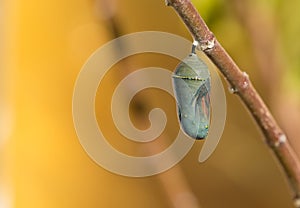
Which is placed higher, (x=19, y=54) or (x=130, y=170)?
(x=19, y=54)

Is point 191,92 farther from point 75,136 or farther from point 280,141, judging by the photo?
point 75,136

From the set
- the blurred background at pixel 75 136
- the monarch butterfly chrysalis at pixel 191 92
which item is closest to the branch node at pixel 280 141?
the monarch butterfly chrysalis at pixel 191 92

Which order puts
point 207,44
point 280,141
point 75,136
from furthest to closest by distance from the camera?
point 75,136 → point 280,141 → point 207,44

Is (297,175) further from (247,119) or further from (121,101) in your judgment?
(247,119)

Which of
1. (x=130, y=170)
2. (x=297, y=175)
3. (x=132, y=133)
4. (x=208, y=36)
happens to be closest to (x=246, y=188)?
(x=130, y=170)

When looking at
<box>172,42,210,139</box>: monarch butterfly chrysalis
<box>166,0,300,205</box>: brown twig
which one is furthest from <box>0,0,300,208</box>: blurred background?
<box>172,42,210,139</box>: monarch butterfly chrysalis

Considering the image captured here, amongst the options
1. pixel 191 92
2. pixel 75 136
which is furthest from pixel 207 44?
pixel 75 136

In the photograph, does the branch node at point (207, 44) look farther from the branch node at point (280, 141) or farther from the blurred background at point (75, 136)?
the blurred background at point (75, 136)
